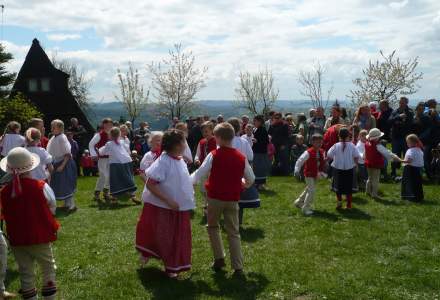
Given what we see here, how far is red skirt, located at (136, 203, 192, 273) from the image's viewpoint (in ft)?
20.8

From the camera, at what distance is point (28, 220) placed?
530 cm

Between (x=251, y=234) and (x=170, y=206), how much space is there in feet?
9.66

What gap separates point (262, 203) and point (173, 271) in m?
5.57

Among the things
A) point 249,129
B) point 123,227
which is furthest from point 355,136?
point 123,227

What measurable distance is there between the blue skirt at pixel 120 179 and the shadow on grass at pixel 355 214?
514 cm

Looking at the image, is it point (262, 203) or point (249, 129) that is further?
point (249, 129)

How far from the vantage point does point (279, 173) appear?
55.3ft

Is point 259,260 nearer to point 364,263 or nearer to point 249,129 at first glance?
point 364,263

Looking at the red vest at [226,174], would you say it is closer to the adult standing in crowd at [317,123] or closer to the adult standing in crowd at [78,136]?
the adult standing in crowd at [317,123]

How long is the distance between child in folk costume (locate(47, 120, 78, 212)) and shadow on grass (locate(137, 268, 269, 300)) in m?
5.26

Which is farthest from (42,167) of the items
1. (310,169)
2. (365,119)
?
(365,119)

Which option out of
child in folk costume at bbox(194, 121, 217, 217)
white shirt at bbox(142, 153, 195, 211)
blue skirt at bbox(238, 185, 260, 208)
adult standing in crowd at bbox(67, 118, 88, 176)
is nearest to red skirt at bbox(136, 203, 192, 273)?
white shirt at bbox(142, 153, 195, 211)

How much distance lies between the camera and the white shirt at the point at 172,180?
20.4 feet

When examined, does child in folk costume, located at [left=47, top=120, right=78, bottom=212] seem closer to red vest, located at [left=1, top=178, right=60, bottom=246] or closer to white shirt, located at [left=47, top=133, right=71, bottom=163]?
white shirt, located at [left=47, top=133, right=71, bottom=163]
